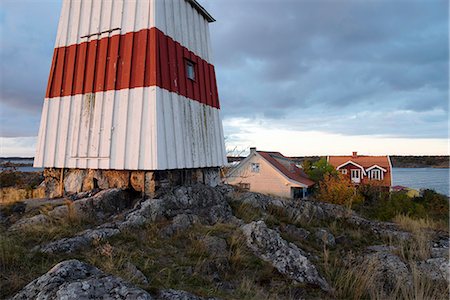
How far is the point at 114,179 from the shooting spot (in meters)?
7.91

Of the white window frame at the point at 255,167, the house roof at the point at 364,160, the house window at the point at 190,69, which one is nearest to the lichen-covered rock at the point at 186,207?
the house window at the point at 190,69

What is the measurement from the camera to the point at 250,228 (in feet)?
20.2

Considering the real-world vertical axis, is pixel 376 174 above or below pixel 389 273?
above

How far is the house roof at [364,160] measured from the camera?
37.1 m

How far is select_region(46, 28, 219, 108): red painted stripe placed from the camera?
7.71 meters

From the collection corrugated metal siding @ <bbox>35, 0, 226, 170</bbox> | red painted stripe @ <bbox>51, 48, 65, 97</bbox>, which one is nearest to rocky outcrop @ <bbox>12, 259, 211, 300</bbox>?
corrugated metal siding @ <bbox>35, 0, 226, 170</bbox>

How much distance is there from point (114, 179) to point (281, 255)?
15.8 feet

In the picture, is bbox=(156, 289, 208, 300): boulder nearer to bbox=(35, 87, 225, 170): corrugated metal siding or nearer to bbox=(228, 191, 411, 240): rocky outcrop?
bbox=(35, 87, 225, 170): corrugated metal siding

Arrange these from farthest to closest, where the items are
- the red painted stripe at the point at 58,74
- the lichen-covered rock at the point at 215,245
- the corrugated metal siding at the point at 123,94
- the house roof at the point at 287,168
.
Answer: the house roof at the point at 287,168
the red painted stripe at the point at 58,74
the corrugated metal siding at the point at 123,94
the lichen-covered rock at the point at 215,245

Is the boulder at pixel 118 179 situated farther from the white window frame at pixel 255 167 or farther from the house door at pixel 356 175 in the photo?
the house door at pixel 356 175

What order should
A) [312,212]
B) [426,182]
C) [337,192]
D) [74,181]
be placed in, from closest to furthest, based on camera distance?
1. [74,181]
2. [312,212]
3. [337,192]
4. [426,182]

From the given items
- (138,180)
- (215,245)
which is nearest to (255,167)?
(138,180)

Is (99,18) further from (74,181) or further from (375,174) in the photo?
(375,174)

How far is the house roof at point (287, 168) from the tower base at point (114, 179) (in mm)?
22663
